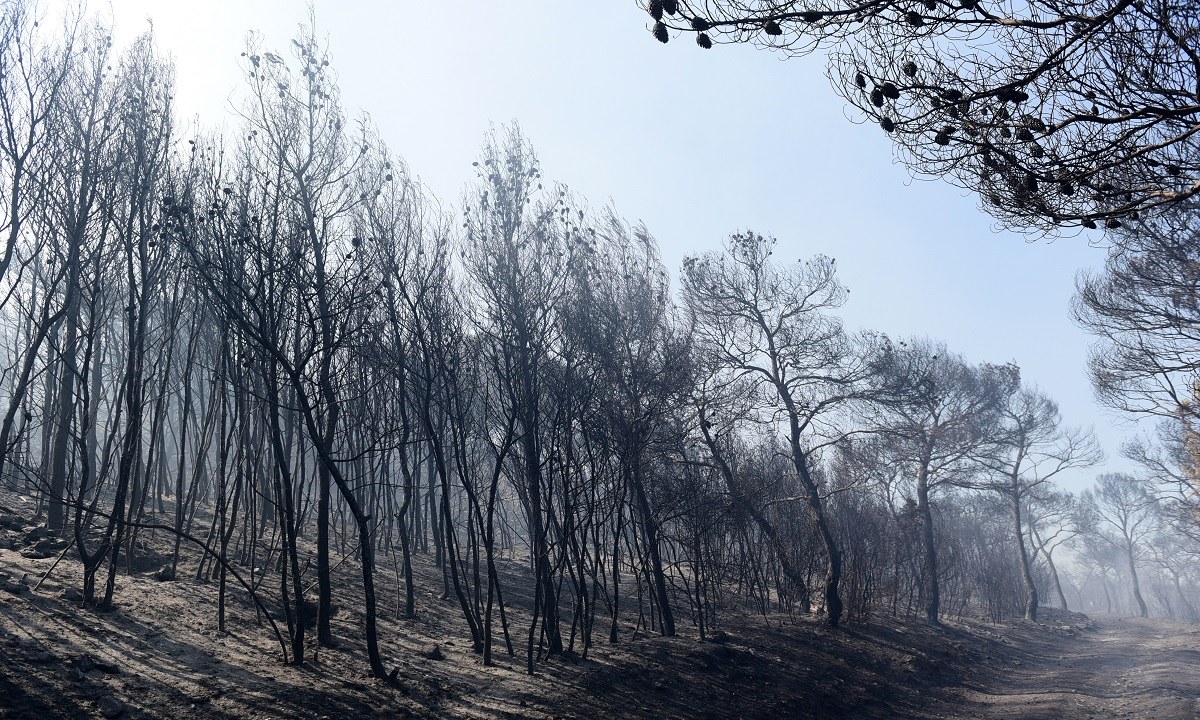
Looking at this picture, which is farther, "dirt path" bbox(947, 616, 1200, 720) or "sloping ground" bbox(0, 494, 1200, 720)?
"dirt path" bbox(947, 616, 1200, 720)

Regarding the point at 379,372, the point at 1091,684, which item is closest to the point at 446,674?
the point at 379,372

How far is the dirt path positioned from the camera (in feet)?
32.1

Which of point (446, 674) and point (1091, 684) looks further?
point (1091, 684)

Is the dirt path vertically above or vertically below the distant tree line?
below

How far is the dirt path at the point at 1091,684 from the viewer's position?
385 inches

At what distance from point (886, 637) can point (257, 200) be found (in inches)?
567

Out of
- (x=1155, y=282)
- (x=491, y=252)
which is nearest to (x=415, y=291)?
(x=491, y=252)

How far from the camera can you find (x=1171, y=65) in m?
4.29

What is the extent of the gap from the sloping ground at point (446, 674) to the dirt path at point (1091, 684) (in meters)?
0.05

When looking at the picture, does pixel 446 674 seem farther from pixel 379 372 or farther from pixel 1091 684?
pixel 1091 684

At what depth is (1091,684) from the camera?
12961 millimetres

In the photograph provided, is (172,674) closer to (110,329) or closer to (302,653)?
(302,653)

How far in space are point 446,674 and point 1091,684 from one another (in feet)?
37.7

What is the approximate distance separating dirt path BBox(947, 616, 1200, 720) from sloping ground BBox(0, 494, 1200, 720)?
0.17ft
